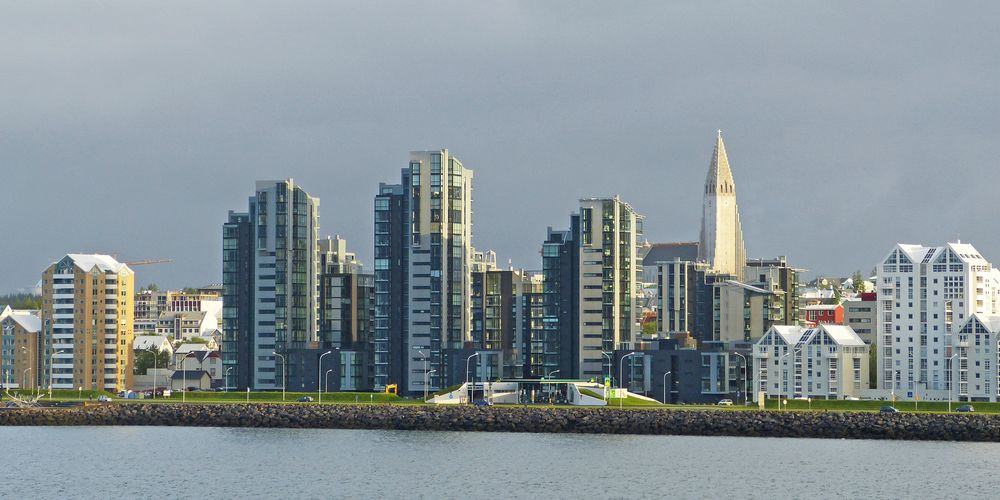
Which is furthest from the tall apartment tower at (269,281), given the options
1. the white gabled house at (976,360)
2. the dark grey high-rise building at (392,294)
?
the white gabled house at (976,360)

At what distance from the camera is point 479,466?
111 metres

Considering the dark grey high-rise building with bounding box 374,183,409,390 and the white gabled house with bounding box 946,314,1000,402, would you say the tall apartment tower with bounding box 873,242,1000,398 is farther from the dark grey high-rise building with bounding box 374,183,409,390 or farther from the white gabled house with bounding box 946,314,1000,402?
the dark grey high-rise building with bounding box 374,183,409,390

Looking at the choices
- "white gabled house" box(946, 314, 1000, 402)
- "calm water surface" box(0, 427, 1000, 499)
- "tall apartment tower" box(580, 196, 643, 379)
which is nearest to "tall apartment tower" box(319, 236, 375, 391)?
"tall apartment tower" box(580, 196, 643, 379)

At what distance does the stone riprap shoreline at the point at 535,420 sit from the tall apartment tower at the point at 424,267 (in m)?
25.2

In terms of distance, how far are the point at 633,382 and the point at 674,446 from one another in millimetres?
50079

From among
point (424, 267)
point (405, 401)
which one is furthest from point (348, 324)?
point (405, 401)

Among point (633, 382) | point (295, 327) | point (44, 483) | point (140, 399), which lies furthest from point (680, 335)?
point (44, 483)

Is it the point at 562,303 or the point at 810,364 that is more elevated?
the point at 562,303

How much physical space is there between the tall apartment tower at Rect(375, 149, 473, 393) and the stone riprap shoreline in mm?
25165

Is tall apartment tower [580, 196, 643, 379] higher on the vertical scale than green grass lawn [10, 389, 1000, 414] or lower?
higher

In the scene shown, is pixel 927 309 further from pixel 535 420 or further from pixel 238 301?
pixel 238 301

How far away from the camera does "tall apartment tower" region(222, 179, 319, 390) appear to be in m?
194

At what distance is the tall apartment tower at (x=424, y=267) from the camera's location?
183 meters

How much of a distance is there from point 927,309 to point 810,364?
45.1 ft
